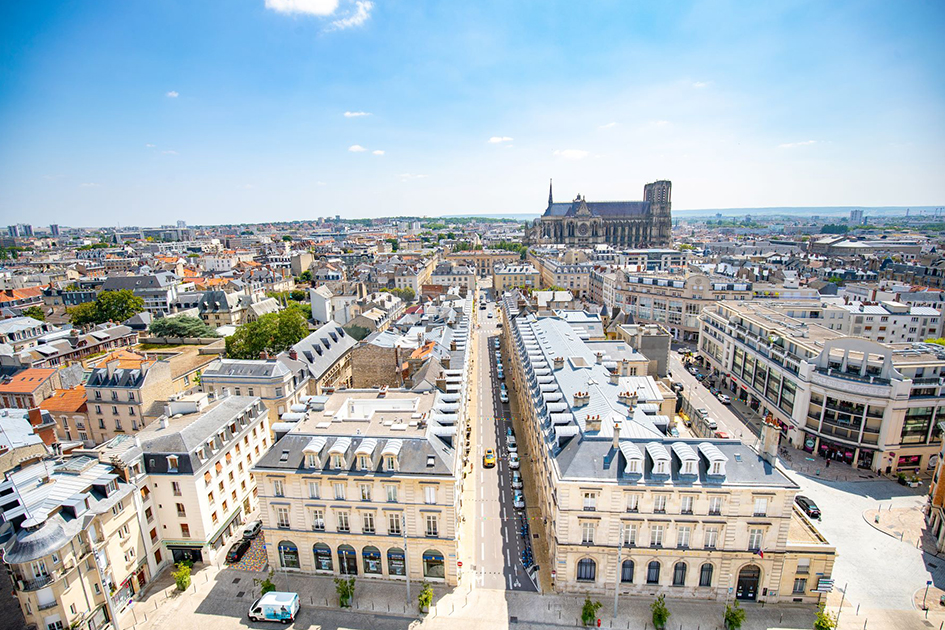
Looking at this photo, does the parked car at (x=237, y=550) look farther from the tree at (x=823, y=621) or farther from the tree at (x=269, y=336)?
the tree at (x=823, y=621)

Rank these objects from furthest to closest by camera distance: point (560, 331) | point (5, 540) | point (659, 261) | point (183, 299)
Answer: point (659, 261), point (183, 299), point (560, 331), point (5, 540)

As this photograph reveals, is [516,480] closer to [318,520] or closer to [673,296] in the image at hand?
[318,520]

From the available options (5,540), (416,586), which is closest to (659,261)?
(416,586)

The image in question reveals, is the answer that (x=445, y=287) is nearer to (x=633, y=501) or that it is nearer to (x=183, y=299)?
(x=183, y=299)

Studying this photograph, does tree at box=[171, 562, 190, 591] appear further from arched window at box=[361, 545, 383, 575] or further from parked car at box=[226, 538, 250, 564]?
arched window at box=[361, 545, 383, 575]

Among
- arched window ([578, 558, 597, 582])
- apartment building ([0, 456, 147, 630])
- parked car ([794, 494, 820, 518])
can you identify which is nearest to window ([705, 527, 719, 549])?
arched window ([578, 558, 597, 582])

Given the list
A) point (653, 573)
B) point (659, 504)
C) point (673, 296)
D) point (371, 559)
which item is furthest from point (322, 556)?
→ point (673, 296)
